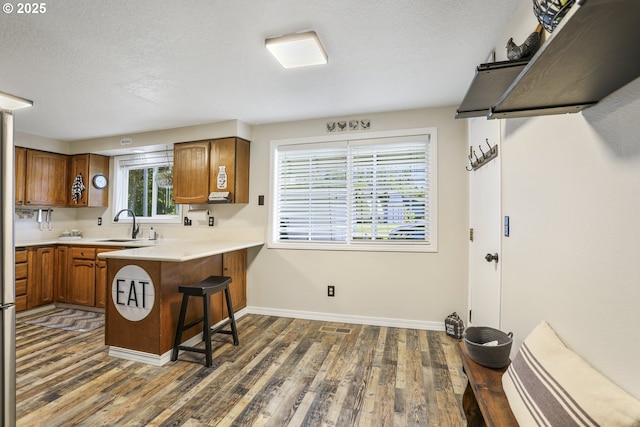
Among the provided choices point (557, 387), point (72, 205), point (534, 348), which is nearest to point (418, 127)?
point (534, 348)

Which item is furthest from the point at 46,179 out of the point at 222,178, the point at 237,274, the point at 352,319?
the point at 352,319

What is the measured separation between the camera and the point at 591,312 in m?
1.04

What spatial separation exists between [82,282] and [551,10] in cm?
530

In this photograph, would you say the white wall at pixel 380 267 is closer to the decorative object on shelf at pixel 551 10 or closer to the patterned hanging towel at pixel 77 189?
the decorative object on shelf at pixel 551 10

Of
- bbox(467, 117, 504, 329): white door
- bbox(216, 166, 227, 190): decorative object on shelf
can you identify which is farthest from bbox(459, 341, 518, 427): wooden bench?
bbox(216, 166, 227, 190): decorative object on shelf

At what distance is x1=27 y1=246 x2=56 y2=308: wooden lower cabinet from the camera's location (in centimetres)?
389

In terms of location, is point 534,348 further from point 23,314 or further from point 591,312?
point 23,314

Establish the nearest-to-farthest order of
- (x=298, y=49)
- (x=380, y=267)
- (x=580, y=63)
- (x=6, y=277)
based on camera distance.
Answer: (x=580, y=63), (x=6, y=277), (x=298, y=49), (x=380, y=267)

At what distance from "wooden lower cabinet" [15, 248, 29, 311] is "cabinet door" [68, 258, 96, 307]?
1.46 ft

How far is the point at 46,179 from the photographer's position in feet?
14.5

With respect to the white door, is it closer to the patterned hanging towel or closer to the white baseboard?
the white baseboard

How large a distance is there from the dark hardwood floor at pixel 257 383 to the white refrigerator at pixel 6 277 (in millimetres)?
801

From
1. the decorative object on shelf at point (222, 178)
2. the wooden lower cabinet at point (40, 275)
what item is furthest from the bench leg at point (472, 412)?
the wooden lower cabinet at point (40, 275)

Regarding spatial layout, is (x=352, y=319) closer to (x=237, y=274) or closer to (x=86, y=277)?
(x=237, y=274)
